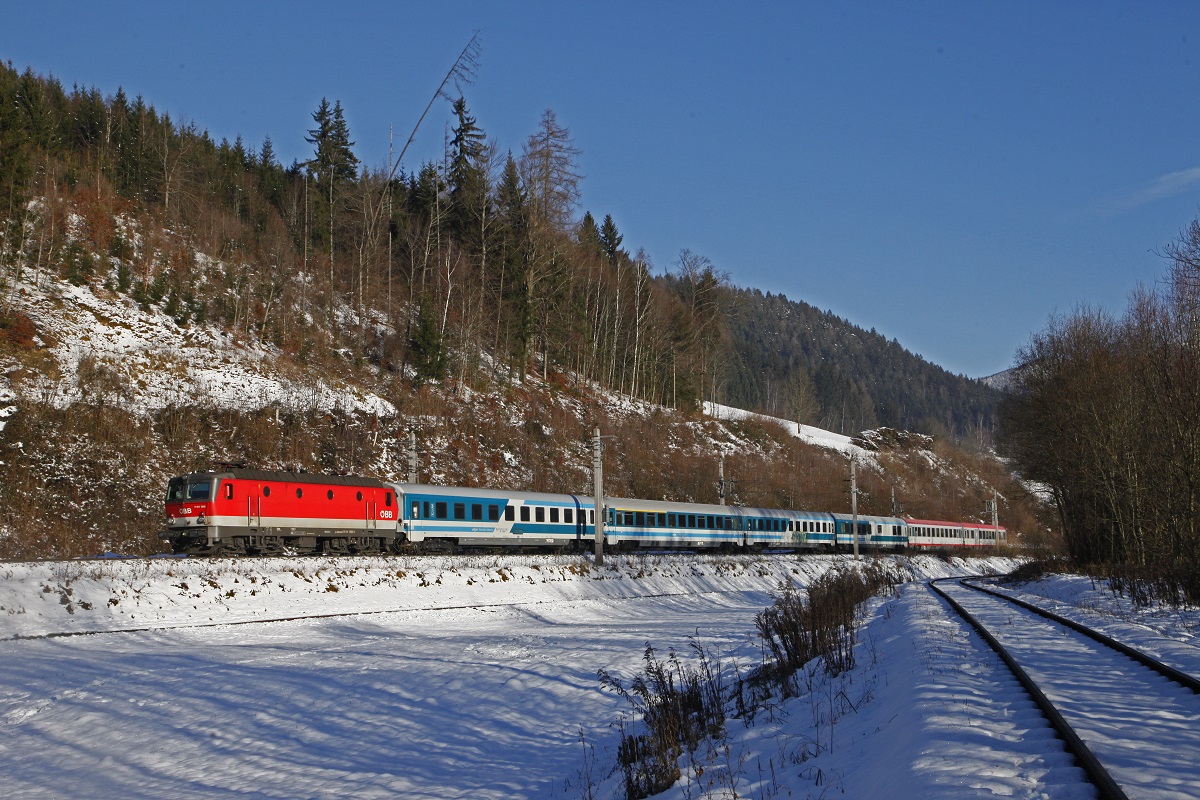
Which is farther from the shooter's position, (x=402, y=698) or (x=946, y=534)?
(x=946, y=534)

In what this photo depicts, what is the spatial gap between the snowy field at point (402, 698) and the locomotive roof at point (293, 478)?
3135 mm

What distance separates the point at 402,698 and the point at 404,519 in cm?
1802

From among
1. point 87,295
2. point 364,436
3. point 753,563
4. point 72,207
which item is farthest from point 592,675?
point 72,207

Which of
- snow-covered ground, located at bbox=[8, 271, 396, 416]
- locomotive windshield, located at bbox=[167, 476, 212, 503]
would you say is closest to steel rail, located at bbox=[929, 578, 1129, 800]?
locomotive windshield, located at bbox=[167, 476, 212, 503]

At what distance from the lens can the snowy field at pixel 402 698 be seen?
26.7 ft

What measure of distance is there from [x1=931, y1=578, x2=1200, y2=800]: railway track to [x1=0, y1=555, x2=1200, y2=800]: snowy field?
0.29 metres

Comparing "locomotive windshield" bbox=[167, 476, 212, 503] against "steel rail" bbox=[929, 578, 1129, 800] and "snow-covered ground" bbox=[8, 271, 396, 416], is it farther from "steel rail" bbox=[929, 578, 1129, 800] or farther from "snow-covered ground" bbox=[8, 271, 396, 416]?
"steel rail" bbox=[929, 578, 1129, 800]

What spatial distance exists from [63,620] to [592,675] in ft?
41.6

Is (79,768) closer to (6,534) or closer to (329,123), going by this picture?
(6,534)

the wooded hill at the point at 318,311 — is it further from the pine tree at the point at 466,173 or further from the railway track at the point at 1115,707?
the railway track at the point at 1115,707

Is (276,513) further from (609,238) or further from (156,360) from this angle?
(609,238)

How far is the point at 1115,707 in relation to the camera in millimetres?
8828

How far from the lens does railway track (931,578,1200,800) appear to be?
6.23 m

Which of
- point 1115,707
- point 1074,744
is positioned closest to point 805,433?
point 1115,707
